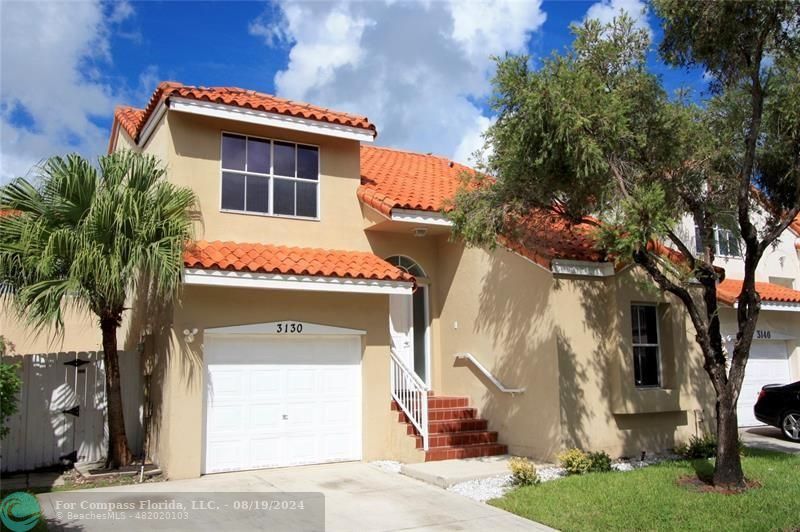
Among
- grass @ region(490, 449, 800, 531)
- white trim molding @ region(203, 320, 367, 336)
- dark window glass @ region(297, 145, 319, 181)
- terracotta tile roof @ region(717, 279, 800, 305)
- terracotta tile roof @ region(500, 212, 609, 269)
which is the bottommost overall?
grass @ region(490, 449, 800, 531)

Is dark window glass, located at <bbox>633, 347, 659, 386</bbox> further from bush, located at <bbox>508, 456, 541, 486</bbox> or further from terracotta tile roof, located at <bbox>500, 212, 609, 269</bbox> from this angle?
bush, located at <bbox>508, 456, 541, 486</bbox>

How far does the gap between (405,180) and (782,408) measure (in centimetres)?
951

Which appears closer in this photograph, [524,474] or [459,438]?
[524,474]

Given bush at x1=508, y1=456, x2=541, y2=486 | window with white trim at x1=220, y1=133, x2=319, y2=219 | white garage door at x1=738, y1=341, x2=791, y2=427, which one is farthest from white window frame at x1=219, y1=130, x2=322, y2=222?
white garage door at x1=738, y1=341, x2=791, y2=427

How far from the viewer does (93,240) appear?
9773 millimetres

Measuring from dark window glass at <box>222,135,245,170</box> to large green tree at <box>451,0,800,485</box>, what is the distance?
436 centimetres

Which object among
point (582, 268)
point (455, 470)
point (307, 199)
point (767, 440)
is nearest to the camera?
point (455, 470)

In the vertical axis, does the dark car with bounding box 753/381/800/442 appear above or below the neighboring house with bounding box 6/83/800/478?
below

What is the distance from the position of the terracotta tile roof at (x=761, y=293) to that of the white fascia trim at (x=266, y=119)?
8420 mm

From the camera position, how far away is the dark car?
1387 centimetres

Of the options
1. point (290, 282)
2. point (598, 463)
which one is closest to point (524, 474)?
point (598, 463)

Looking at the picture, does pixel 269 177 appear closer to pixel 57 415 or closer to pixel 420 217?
pixel 420 217

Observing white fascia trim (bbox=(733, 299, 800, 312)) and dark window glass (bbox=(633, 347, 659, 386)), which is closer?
dark window glass (bbox=(633, 347, 659, 386))

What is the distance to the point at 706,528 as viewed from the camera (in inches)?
288
